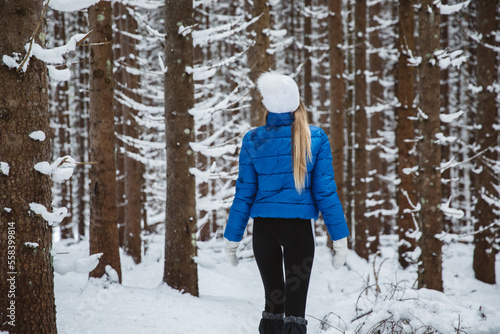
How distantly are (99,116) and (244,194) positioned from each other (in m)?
3.81

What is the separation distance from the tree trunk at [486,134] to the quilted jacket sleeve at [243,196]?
29.3 ft

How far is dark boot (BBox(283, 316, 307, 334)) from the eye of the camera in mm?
2881

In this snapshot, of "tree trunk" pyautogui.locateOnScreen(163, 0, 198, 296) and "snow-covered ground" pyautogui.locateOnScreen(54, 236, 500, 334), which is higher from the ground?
"tree trunk" pyautogui.locateOnScreen(163, 0, 198, 296)

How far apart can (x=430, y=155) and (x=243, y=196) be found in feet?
14.9

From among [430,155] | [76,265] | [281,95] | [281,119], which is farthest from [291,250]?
[430,155]

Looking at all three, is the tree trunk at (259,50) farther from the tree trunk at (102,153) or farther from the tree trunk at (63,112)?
the tree trunk at (63,112)

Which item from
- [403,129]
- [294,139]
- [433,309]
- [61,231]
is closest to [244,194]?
[294,139]

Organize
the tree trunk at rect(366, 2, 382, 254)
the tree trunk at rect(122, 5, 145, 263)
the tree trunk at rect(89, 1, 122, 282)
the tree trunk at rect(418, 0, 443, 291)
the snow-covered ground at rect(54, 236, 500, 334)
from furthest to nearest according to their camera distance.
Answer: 1. the tree trunk at rect(366, 2, 382, 254)
2. the tree trunk at rect(122, 5, 145, 263)
3. the tree trunk at rect(418, 0, 443, 291)
4. the tree trunk at rect(89, 1, 122, 282)
5. the snow-covered ground at rect(54, 236, 500, 334)

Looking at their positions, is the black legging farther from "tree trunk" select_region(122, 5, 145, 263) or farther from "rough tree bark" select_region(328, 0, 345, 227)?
"rough tree bark" select_region(328, 0, 345, 227)

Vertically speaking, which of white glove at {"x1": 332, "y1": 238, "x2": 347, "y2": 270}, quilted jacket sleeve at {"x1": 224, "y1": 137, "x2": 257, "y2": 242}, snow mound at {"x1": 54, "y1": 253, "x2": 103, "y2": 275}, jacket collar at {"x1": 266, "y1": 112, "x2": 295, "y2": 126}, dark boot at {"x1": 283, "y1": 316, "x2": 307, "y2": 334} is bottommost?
dark boot at {"x1": 283, "y1": 316, "x2": 307, "y2": 334}

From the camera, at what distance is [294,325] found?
114 inches

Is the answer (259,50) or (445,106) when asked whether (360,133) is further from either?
(445,106)

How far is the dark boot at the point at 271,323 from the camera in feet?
10.1

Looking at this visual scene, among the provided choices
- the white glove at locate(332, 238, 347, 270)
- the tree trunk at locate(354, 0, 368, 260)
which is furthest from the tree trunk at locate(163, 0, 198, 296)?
the tree trunk at locate(354, 0, 368, 260)
